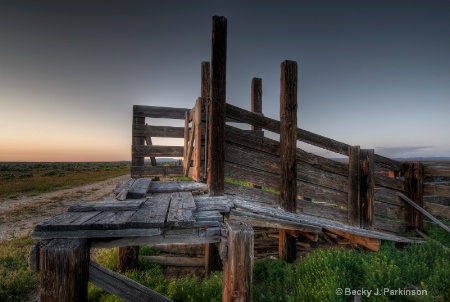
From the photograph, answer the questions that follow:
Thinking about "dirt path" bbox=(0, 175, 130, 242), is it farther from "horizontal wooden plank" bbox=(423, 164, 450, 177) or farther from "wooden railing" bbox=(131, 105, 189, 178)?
"horizontal wooden plank" bbox=(423, 164, 450, 177)

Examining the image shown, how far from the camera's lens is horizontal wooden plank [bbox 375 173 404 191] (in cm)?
557

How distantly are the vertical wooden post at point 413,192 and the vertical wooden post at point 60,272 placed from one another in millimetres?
6639

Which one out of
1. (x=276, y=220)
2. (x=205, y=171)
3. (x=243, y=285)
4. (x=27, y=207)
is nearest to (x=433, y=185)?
(x=276, y=220)

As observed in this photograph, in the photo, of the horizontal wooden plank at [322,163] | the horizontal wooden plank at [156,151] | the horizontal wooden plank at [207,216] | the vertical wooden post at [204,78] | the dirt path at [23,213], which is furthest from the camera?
the dirt path at [23,213]

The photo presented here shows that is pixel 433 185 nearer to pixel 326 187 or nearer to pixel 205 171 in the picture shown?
pixel 326 187

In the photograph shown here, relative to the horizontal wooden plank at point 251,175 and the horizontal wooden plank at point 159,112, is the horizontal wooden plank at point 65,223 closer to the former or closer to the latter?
the horizontal wooden plank at point 251,175

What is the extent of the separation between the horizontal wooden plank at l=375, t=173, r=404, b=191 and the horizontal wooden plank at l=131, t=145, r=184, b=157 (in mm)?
4904

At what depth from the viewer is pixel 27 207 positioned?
12.3 m

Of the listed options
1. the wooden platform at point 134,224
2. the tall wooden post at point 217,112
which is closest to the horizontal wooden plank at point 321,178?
the tall wooden post at point 217,112

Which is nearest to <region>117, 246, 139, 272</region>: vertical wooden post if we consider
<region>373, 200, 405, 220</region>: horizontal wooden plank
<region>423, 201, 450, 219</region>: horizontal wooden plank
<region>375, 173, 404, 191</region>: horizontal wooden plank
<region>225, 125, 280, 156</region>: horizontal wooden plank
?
<region>225, 125, 280, 156</region>: horizontal wooden plank

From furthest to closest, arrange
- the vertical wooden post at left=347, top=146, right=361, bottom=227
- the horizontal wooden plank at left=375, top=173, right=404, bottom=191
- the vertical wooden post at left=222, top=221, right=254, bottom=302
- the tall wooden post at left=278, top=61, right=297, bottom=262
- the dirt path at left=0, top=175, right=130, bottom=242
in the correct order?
the dirt path at left=0, top=175, right=130, bottom=242
the horizontal wooden plank at left=375, top=173, right=404, bottom=191
the vertical wooden post at left=347, top=146, right=361, bottom=227
the tall wooden post at left=278, top=61, right=297, bottom=262
the vertical wooden post at left=222, top=221, right=254, bottom=302

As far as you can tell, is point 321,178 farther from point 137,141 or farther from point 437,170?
point 137,141

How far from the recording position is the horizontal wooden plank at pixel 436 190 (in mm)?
5289
